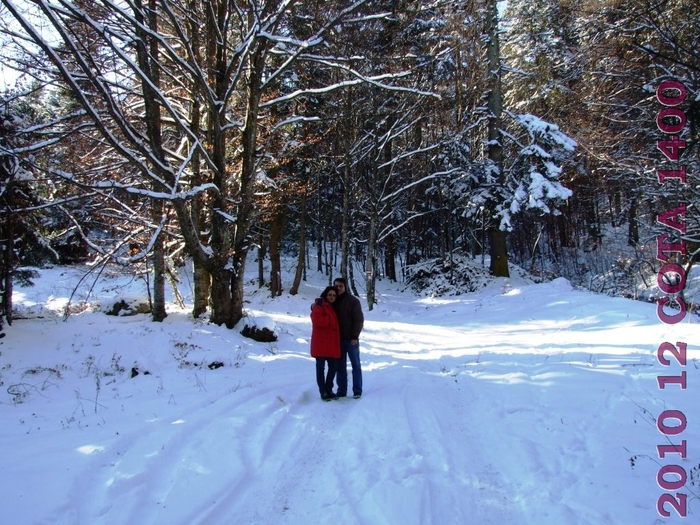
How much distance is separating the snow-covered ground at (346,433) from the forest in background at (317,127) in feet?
8.24

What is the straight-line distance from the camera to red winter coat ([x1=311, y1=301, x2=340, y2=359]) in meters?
5.94

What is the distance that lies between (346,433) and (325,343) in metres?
1.49

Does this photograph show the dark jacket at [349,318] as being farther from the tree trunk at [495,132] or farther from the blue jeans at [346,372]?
the tree trunk at [495,132]

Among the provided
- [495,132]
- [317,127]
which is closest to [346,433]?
[317,127]

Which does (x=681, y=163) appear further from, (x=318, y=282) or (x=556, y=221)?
(x=318, y=282)

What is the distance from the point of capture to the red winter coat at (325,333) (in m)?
5.94

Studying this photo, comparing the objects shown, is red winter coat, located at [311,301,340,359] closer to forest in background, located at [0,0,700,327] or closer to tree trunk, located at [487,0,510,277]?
forest in background, located at [0,0,700,327]

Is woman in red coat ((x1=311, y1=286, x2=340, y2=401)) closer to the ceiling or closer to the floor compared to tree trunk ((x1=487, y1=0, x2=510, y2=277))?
closer to the floor

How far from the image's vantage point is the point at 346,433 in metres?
4.75

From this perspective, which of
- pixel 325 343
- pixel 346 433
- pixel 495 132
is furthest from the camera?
pixel 495 132

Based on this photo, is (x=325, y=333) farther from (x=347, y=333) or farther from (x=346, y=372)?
(x=346, y=372)

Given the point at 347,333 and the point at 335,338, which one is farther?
the point at 347,333

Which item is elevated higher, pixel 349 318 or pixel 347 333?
pixel 349 318

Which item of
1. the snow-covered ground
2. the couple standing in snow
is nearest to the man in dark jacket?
the couple standing in snow
